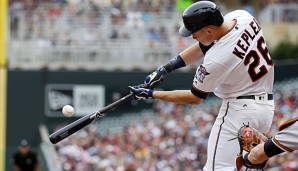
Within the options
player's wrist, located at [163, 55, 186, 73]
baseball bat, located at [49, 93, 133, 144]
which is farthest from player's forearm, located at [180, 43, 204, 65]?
baseball bat, located at [49, 93, 133, 144]

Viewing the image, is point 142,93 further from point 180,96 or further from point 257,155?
point 257,155

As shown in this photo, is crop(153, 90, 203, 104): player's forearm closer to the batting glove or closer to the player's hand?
the batting glove

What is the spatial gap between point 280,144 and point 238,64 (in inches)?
46.1

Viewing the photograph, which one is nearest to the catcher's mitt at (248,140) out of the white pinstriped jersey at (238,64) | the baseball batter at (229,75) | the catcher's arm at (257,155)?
the catcher's arm at (257,155)

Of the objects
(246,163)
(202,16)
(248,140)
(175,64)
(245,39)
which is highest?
(202,16)

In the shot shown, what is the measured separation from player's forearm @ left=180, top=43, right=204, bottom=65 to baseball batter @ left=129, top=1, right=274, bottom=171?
37cm

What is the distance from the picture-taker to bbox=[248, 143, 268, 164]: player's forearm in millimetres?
6223

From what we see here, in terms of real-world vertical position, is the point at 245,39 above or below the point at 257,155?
above

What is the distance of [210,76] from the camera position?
7.00 m

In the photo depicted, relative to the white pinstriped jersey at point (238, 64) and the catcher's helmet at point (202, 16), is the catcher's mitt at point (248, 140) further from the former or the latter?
the catcher's helmet at point (202, 16)

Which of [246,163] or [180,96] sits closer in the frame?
[246,163]

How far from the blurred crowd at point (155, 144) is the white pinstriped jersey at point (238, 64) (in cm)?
893

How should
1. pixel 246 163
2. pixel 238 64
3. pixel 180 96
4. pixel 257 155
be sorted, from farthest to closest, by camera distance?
pixel 180 96 → pixel 238 64 → pixel 246 163 → pixel 257 155

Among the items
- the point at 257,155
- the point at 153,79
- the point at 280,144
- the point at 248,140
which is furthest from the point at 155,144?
the point at 280,144
